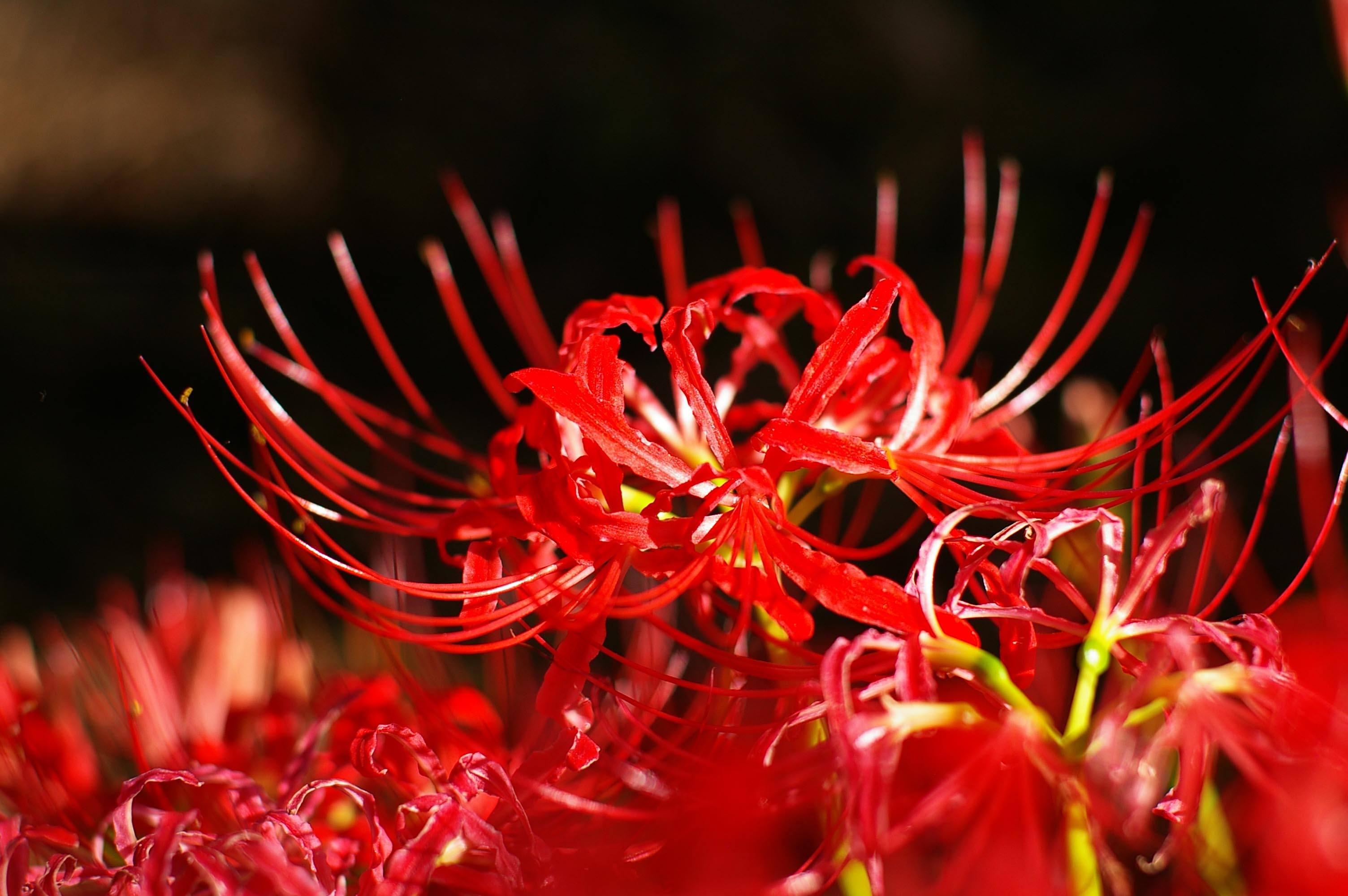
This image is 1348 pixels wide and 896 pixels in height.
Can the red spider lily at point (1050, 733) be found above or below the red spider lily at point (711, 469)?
below

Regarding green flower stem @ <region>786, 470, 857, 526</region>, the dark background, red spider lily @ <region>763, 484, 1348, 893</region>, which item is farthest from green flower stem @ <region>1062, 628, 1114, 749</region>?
the dark background

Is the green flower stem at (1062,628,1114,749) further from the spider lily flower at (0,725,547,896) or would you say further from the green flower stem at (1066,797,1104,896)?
the spider lily flower at (0,725,547,896)

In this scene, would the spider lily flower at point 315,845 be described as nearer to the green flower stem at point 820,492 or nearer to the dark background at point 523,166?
the green flower stem at point 820,492

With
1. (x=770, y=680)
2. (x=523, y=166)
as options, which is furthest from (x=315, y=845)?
(x=523, y=166)

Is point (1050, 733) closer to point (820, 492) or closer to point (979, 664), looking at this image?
point (979, 664)

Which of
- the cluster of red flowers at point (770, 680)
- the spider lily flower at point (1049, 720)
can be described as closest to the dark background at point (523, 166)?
the cluster of red flowers at point (770, 680)

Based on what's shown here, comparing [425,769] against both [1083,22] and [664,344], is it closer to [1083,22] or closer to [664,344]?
[664,344]
